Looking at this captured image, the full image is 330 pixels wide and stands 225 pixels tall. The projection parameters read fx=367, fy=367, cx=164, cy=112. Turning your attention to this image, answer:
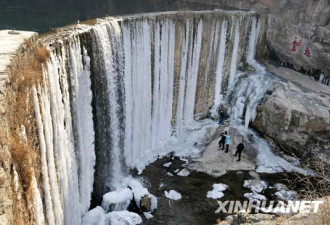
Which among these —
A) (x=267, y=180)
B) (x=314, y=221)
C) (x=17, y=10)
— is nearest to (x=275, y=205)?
(x=267, y=180)

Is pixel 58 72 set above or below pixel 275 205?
above

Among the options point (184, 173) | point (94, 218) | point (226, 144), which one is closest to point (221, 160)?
point (226, 144)

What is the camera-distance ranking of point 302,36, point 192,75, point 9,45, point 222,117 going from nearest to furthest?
point 9,45
point 192,75
point 222,117
point 302,36

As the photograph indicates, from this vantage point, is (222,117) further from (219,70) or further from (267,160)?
(267,160)

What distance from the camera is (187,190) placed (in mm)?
13117

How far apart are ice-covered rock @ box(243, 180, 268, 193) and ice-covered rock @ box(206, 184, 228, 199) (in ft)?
2.95

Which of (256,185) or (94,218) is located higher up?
(94,218)

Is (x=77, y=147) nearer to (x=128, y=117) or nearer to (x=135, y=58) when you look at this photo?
(x=128, y=117)

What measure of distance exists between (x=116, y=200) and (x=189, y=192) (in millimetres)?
2833

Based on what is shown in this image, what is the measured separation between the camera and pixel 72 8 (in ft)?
93.1

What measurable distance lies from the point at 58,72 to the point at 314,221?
6952 millimetres

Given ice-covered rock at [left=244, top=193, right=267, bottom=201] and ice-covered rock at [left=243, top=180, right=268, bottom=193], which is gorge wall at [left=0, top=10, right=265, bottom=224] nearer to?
ice-covered rock at [left=243, top=180, right=268, bottom=193]

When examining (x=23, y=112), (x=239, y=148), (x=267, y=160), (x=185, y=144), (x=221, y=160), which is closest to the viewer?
(x=23, y=112)

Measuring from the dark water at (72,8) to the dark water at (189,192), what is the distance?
1480 cm
